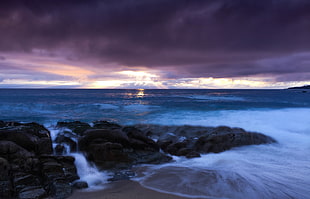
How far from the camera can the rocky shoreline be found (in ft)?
15.8

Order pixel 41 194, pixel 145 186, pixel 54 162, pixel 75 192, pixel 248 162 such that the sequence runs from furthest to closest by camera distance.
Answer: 1. pixel 248 162
2. pixel 54 162
3. pixel 145 186
4. pixel 75 192
5. pixel 41 194

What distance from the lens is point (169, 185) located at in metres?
5.23

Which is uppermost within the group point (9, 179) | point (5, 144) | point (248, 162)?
point (5, 144)

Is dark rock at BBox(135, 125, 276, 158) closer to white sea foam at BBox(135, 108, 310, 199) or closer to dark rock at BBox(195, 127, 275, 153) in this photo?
dark rock at BBox(195, 127, 275, 153)

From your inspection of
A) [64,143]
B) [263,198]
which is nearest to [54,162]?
[64,143]

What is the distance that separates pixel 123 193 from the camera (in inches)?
188

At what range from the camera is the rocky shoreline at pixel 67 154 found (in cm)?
481

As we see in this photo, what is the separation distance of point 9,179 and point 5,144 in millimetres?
1182

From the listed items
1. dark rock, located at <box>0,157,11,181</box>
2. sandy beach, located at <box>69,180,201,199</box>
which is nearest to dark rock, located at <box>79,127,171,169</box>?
sandy beach, located at <box>69,180,201,199</box>

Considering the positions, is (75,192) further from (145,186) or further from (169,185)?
(169,185)

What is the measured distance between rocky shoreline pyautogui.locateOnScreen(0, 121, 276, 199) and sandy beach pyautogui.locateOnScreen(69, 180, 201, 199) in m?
0.36

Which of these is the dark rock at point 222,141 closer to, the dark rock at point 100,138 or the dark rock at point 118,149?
the dark rock at point 118,149

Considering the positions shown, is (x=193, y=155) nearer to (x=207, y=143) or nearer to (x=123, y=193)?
(x=207, y=143)

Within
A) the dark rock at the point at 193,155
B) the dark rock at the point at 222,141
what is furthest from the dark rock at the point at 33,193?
the dark rock at the point at 222,141
